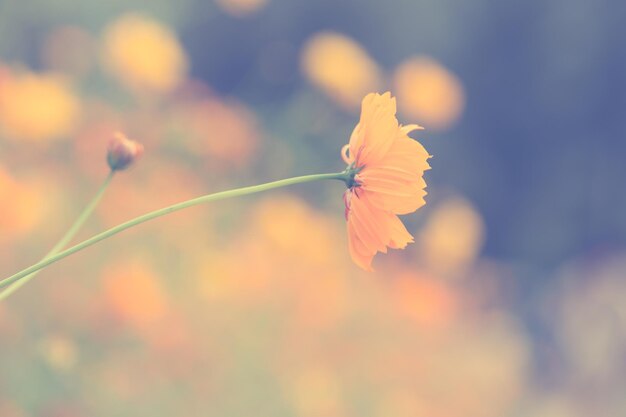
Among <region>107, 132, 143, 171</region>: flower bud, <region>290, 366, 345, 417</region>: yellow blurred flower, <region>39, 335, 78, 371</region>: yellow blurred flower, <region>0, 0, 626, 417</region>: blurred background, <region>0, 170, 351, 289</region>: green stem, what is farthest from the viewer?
<region>290, 366, 345, 417</region>: yellow blurred flower

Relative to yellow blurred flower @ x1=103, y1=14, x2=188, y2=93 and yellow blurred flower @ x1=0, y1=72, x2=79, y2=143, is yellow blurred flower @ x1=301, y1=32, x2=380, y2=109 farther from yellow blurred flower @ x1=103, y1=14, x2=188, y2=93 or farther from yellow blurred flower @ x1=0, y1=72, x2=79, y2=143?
yellow blurred flower @ x1=0, y1=72, x2=79, y2=143

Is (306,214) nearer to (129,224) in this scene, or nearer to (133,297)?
(133,297)

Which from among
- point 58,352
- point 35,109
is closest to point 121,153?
point 58,352

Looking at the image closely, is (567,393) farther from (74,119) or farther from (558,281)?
(74,119)

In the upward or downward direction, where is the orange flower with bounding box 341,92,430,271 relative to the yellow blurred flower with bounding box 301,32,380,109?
downward

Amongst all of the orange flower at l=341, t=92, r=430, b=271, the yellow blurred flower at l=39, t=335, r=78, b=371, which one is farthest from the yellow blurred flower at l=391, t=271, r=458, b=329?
Answer: the orange flower at l=341, t=92, r=430, b=271

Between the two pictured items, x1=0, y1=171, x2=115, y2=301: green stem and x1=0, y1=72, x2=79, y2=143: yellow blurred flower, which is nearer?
x1=0, y1=171, x2=115, y2=301: green stem

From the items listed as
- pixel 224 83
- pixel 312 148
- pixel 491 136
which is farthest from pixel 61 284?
pixel 491 136

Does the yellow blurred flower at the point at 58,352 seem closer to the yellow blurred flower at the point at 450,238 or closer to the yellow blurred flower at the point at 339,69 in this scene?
the yellow blurred flower at the point at 339,69
